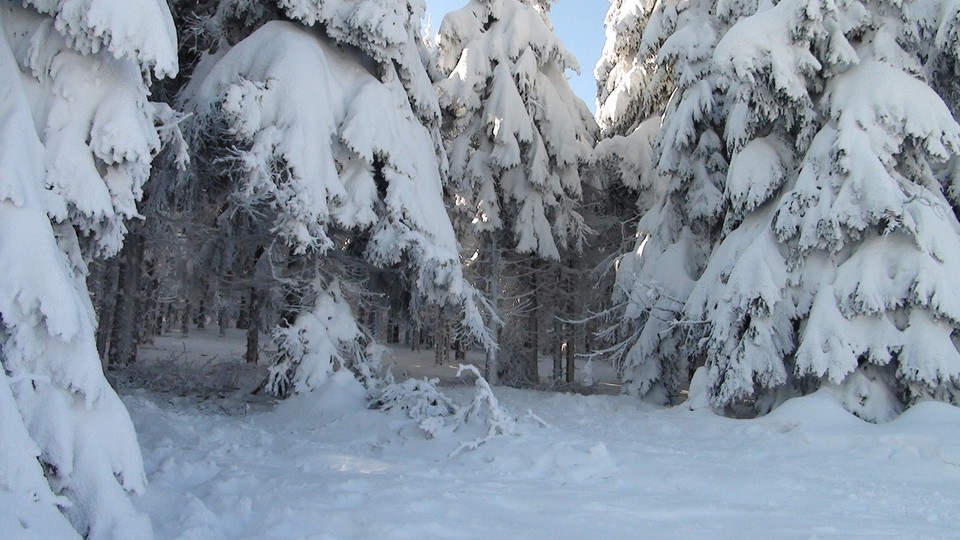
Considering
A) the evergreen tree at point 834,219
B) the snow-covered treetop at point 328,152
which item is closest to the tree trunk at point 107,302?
the snow-covered treetop at point 328,152

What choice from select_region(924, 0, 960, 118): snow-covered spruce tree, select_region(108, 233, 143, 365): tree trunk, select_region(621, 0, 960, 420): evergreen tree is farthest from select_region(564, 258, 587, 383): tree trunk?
select_region(108, 233, 143, 365): tree trunk

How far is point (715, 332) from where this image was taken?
9.86 metres

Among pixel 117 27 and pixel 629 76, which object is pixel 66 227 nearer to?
pixel 117 27

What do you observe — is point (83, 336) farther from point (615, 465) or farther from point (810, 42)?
point (810, 42)

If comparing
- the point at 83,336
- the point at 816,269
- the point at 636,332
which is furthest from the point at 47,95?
the point at 636,332

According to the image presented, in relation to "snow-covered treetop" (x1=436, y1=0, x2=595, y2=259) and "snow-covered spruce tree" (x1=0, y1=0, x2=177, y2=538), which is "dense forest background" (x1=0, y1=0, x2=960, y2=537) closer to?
"snow-covered spruce tree" (x1=0, y1=0, x2=177, y2=538)

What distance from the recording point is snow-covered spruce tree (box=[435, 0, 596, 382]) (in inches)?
632

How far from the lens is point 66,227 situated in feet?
17.0

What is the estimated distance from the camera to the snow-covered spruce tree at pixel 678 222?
12.4 meters

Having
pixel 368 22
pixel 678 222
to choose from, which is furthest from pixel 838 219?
pixel 368 22

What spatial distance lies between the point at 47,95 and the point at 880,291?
9304 millimetres

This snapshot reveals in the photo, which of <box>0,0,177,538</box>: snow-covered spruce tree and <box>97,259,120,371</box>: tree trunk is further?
<box>97,259,120,371</box>: tree trunk

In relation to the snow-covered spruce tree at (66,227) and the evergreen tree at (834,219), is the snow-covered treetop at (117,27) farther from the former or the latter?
the evergreen tree at (834,219)

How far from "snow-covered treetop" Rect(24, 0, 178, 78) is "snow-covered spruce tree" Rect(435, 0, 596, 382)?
33.0ft
